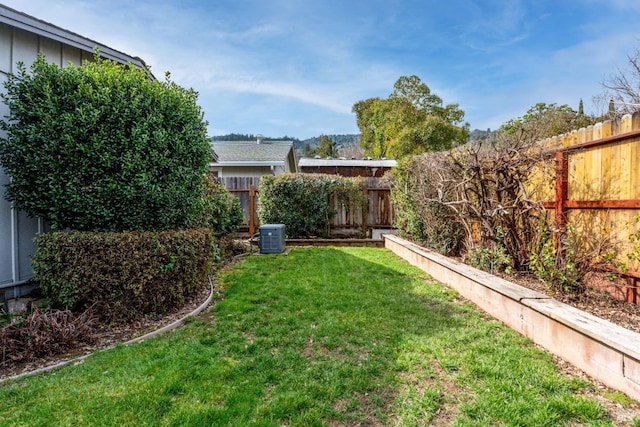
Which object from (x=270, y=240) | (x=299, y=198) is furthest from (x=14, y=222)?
(x=299, y=198)

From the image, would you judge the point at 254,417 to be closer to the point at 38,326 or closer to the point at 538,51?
the point at 38,326

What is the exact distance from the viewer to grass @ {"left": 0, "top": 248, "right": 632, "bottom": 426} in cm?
217

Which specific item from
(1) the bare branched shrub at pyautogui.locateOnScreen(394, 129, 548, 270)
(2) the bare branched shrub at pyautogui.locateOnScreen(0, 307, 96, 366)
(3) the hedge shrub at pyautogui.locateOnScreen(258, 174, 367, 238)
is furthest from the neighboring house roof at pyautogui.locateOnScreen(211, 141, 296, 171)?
(2) the bare branched shrub at pyautogui.locateOnScreen(0, 307, 96, 366)

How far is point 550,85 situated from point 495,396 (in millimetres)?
11467

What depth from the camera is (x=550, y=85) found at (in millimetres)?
10398

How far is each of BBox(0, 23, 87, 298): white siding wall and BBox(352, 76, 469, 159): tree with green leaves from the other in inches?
760

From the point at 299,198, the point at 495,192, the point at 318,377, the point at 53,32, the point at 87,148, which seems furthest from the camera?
the point at 299,198

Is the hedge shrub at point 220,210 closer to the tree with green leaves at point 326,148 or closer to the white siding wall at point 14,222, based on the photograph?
the white siding wall at point 14,222

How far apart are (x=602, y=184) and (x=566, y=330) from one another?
204 centimetres

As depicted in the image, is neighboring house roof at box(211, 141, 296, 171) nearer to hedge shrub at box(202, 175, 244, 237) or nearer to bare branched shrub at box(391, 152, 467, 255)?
hedge shrub at box(202, 175, 244, 237)

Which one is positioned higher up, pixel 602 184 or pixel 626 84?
pixel 626 84

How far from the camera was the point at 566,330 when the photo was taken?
2.85 m

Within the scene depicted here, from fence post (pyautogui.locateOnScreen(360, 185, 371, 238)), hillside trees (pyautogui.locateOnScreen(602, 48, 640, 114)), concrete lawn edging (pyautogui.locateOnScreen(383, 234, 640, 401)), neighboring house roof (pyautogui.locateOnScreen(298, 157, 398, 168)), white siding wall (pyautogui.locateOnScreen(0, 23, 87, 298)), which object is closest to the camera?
concrete lawn edging (pyautogui.locateOnScreen(383, 234, 640, 401))

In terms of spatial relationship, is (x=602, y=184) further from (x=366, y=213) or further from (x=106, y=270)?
(x=366, y=213)
